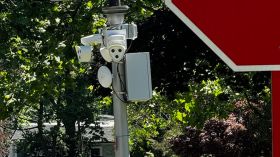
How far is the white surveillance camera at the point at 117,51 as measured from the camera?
6719 mm

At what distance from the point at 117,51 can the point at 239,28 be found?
503cm

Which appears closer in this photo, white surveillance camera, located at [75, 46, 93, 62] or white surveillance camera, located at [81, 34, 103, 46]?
white surveillance camera, located at [81, 34, 103, 46]

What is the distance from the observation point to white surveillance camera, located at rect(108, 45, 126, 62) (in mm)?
Answer: 6719

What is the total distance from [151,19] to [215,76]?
203 cm

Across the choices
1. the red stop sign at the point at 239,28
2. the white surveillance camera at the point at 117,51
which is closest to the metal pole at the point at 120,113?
the white surveillance camera at the point at 117,51

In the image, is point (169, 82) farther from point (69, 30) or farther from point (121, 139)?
point (121, 139)

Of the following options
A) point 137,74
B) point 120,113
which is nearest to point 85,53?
point 120,113

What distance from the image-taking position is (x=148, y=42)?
39.5 feet

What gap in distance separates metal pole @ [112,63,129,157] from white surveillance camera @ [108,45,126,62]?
A: 0.28 m

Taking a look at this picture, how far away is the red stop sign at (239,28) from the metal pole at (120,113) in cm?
528

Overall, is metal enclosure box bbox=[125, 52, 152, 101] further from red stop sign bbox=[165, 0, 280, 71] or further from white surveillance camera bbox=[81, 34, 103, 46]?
red stop sign bbox=[165, 0, 280, 71]

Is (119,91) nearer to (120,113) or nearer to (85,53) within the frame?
(120,113)

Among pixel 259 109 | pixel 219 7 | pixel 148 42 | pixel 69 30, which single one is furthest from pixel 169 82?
pixel 219 7

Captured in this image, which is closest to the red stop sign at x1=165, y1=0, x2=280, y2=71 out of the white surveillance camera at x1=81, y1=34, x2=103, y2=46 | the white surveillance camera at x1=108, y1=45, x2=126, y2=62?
the white surveillance camera at x1=108, y1=45, x2=126, y2=62
